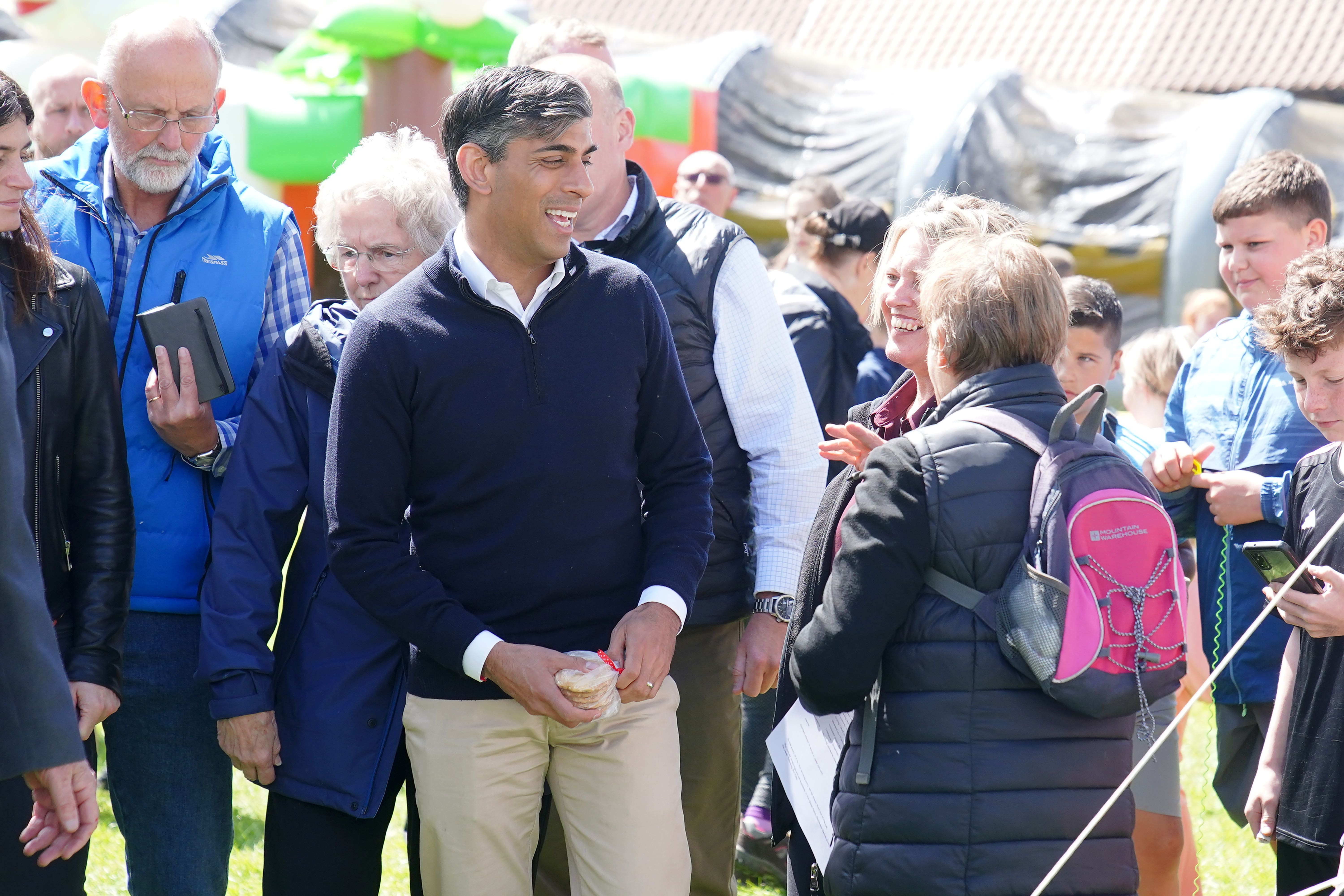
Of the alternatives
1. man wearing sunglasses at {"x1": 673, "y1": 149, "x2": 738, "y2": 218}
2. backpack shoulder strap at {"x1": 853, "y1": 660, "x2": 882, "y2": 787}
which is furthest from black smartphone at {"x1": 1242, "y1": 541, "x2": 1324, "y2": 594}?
man wearing sunglasses at {"x1": 673, "y1": 149, "x2": 738, "y2": 218}

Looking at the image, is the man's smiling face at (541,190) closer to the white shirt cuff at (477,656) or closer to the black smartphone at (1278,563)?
the white shirt cuff at (477,656)

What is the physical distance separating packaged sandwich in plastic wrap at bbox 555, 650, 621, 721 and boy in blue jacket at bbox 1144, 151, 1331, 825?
5.36 feet

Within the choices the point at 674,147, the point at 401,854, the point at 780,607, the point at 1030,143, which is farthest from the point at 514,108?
the point at 1030,143

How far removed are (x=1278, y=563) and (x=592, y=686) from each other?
143cm

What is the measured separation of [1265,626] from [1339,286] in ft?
3.01

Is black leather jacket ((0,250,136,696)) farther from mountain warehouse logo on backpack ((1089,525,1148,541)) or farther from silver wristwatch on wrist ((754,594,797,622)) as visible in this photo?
mountain warehouse logo on backpack ((1089,525,1148,541))

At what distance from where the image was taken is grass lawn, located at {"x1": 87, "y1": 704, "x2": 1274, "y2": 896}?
3.95 m

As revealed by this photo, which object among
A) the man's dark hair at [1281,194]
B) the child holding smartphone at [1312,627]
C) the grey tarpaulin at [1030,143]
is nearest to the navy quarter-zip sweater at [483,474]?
the child holding smartphone at [1312,627]

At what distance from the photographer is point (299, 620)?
2.62 m

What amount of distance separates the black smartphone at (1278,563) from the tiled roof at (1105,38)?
20731 millimetres

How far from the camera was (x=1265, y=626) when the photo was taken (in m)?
3.10

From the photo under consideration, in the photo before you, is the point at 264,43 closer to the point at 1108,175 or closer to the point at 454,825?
the point at 1108,175

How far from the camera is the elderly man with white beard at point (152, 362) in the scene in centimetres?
272

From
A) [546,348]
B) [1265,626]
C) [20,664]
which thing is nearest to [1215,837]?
[1265,626]
